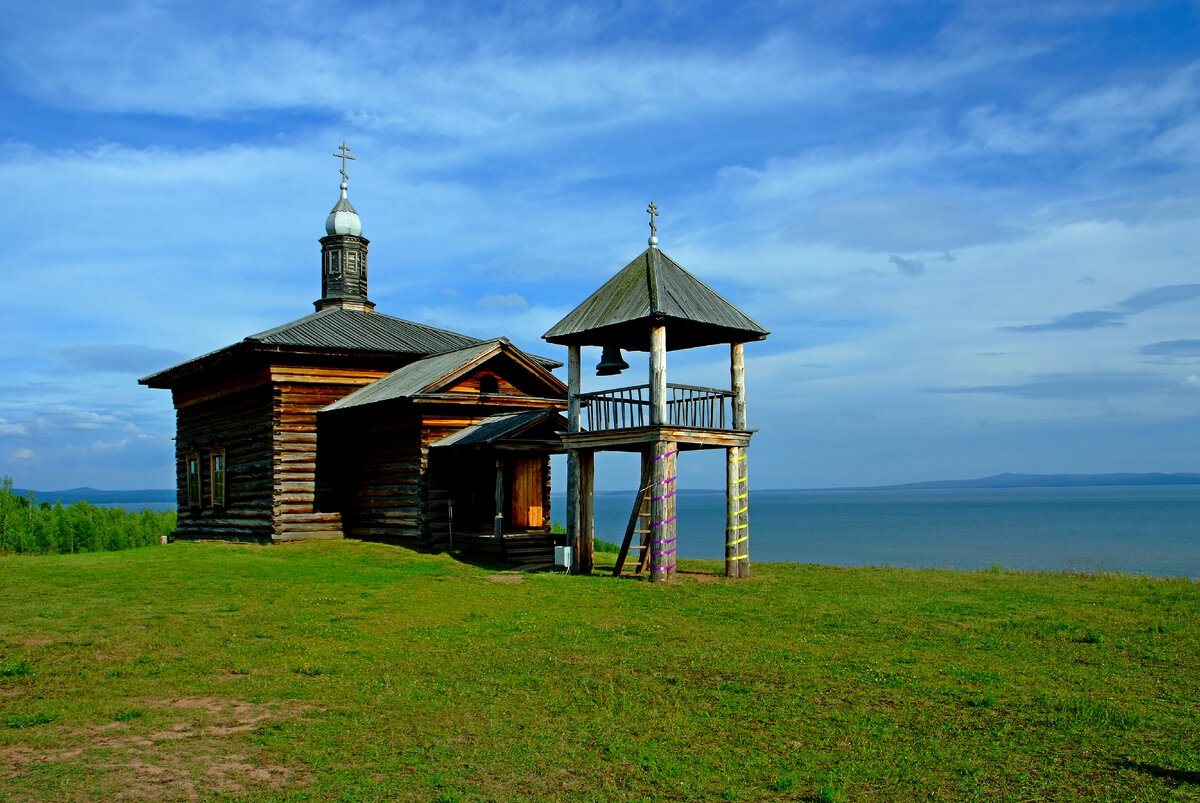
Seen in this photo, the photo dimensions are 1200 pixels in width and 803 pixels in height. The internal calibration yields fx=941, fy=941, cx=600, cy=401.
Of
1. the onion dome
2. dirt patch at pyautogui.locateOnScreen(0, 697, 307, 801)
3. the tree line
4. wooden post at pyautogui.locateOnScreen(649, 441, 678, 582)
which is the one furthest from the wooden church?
dirt patch at pyautogui.locateOnScreen(0, 697, 307, 801)

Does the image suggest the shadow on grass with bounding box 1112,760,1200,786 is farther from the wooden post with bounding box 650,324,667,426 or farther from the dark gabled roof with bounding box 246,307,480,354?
the dark gabled roof with bounding box 246,307,480,354

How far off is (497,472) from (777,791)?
1700 centimetres

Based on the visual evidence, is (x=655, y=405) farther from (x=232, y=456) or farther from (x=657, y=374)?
(x=232, y=456)

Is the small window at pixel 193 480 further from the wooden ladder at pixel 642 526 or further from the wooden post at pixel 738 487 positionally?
the wooden post at pixel 738 487

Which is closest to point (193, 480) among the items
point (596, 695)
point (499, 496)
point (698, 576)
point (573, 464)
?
point (499, 496)

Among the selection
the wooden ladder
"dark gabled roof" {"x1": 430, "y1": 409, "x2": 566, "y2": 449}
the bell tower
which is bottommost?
the wooden ladder

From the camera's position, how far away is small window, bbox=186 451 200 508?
32.4 metres

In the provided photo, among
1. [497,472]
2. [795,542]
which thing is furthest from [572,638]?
[795,542]

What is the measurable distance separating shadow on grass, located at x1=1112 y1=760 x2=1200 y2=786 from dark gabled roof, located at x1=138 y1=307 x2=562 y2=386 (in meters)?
23.2

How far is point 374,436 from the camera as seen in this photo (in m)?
26.8

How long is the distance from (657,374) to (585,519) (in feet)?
13.3

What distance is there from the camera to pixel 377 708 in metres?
9.53

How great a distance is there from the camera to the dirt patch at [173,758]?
7305 millimetres

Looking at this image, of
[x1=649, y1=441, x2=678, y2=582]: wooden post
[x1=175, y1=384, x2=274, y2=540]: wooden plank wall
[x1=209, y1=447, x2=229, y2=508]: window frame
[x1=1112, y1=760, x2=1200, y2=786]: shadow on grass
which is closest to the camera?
[x1=1112, y1=760, x2=1200, y2=786]: shadow on grass
